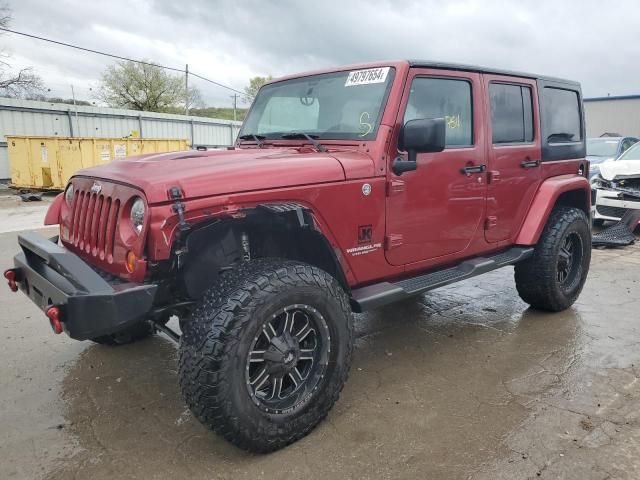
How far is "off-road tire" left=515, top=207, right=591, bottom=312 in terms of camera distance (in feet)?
13.8

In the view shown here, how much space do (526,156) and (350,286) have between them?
6.65 feet

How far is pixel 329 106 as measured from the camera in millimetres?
3324

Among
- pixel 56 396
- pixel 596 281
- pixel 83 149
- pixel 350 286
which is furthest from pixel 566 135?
pixel 83 149

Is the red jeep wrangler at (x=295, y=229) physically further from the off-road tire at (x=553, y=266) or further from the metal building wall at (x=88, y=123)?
the metal building wall at (x=88, y=123)

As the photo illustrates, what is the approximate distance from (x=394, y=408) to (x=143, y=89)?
145 feet

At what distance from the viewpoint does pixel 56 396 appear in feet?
10.2

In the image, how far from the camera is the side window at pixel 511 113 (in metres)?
3.81

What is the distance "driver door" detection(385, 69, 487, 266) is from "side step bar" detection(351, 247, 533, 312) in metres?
0.12

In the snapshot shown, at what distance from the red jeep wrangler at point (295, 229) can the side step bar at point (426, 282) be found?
0.5 inches

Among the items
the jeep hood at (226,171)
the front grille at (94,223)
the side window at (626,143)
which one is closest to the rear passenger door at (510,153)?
the jeep hood at (226,171)

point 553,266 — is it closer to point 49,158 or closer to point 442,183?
point 442,183

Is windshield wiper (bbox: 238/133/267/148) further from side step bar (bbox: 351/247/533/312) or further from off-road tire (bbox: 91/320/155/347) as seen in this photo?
off-road tire (bbox: 91/320/155/347)

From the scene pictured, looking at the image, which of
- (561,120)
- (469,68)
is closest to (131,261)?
(469,68)

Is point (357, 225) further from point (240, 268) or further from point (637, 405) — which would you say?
point (637, 405)
